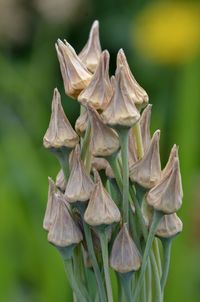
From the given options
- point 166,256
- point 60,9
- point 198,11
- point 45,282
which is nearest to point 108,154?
point 166,256

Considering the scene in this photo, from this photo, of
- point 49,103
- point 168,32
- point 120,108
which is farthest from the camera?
point 168,32

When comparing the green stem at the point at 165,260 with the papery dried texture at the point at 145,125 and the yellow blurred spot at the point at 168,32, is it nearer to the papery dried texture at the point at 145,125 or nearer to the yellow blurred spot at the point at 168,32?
the papery dried texture at the point at 145,125

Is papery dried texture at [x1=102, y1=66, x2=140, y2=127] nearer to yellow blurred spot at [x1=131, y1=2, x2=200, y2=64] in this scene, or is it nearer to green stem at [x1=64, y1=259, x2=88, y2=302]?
green stem at [x1=64, y1=259, x2=88, y2=302]

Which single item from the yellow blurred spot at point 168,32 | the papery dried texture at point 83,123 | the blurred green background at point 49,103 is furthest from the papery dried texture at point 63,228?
the yellow blurred spot at point 168,32

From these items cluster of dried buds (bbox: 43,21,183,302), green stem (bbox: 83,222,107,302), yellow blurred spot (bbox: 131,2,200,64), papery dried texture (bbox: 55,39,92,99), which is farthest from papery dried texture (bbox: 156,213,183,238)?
yellow blurred spot (bbox: 131,2,200,64)

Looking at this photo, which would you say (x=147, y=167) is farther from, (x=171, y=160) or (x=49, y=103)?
(x=49, y=103)

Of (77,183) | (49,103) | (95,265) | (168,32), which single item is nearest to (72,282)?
(95,265)
